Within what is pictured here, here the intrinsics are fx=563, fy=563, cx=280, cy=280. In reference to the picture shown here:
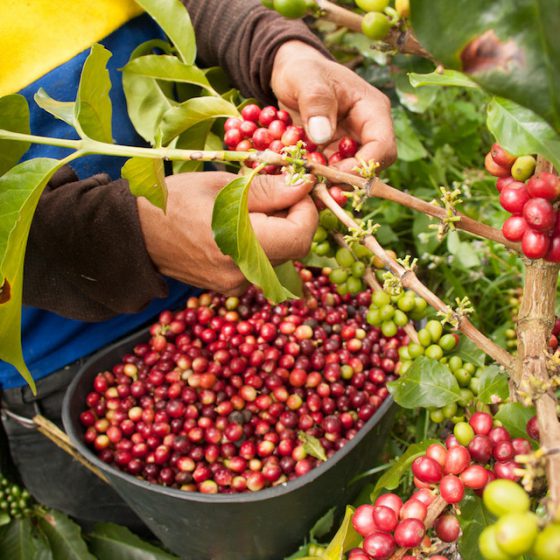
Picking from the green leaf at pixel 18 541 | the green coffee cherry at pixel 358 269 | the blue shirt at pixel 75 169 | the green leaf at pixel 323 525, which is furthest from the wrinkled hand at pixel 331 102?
the green leaf at pixel 18 541

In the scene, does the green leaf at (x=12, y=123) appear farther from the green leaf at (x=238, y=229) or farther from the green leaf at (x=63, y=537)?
the green leaf at (x=63, y=537)

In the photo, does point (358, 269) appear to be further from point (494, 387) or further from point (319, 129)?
point (494, 387)

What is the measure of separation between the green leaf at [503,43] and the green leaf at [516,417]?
1.58 feet

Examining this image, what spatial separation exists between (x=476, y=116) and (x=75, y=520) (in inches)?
89.3

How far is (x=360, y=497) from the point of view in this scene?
60.0 inches

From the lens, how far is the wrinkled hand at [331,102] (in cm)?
114

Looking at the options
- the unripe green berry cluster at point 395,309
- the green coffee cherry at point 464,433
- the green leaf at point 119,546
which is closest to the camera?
the green coffee cherry at point 464,433

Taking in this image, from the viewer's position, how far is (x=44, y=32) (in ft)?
4.41

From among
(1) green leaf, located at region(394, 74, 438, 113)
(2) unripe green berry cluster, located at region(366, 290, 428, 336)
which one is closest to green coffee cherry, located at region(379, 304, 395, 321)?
(2) unripe green berry cluster, located at region(366, 290, 428, 336)

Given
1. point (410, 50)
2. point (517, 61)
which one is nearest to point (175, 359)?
point (410, 50)

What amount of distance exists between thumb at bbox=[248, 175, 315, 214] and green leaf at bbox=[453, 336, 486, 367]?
0.44 meters

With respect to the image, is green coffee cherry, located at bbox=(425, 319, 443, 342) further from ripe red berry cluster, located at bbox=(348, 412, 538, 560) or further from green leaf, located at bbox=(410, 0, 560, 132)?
green leaf, located at bbox=(410, 0, 560, 132)

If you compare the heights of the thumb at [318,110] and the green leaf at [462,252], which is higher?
the thumb at [318,110]

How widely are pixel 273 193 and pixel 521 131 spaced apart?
0.50 m
